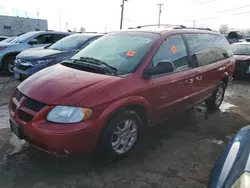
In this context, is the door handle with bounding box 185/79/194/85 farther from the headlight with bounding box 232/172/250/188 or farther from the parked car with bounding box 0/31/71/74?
the parked car with bounding box 0/31/71/74

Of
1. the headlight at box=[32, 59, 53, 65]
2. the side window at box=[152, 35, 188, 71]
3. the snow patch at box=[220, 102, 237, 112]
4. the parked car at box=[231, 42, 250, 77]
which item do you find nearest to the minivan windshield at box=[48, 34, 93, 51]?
the headlight at box=[32, 59, 53, 65]

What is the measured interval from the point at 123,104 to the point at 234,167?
1437 mm

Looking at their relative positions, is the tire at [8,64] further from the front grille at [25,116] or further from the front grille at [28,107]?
the front grille at [25,116]

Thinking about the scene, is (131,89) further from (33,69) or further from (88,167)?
(33,69)

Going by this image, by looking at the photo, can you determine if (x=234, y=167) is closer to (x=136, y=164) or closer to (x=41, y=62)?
(x=136, y=164)

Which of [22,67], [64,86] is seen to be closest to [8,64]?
[22,67]

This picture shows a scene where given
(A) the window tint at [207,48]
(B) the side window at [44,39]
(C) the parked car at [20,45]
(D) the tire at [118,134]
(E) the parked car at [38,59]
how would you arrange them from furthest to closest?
(B) the side window at [44,39]
(C) the parked car at [20,45]
(E) the parked car at [38,59]
(A) the window tint at [207,48]
(D) the tire at [118,134]

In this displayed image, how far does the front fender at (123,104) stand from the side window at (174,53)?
0.55 m

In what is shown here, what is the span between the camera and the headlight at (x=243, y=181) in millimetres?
1503

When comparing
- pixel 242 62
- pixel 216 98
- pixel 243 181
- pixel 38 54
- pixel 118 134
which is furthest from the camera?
pixel 242 62

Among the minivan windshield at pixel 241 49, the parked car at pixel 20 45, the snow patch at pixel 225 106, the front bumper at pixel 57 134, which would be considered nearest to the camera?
the front bumper at pixel 57 134

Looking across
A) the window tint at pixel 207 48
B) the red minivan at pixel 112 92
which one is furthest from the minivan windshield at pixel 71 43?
the window tint at pixel 207 48

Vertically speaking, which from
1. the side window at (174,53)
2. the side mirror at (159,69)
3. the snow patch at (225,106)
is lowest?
the snow patch at (225,106)

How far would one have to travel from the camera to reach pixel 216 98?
5461mm
